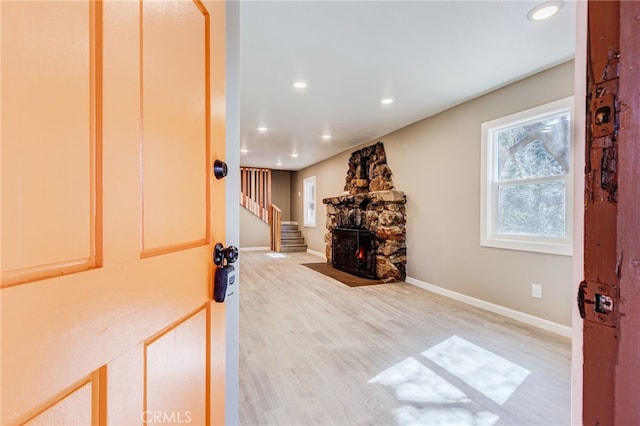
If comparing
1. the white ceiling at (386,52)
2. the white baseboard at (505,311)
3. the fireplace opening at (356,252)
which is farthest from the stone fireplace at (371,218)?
the white ceiling at (386,52)

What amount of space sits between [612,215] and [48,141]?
0.80 metres

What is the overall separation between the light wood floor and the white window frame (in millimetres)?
4921

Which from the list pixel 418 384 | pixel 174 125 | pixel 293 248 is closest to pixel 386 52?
pixel 174 125

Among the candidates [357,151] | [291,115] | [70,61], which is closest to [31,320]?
[70,61]

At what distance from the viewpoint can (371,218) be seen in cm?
526

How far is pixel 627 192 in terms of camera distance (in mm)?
424

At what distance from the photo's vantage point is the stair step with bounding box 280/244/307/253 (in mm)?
9051

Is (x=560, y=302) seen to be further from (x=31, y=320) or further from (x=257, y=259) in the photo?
(x=257, y=259)

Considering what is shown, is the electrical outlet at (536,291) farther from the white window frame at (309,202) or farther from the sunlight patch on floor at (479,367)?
the white window frame at (309,202)

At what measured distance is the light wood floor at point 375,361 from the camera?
1672 millimetres

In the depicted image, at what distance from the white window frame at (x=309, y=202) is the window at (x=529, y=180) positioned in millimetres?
5565

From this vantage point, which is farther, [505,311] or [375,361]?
[505,311]

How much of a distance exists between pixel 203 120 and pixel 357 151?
564 cm

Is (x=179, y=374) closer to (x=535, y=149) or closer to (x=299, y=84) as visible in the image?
(x=299, y=84)
